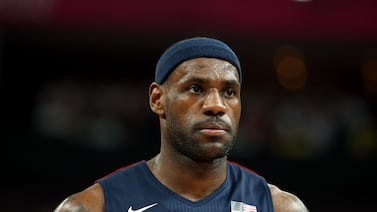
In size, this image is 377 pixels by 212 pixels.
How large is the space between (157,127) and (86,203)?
21.3ft

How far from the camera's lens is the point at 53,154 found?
37.8 feet

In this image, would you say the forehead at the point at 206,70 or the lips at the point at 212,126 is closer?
the lips at the point at 212,126

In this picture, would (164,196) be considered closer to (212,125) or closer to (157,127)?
(212,125)

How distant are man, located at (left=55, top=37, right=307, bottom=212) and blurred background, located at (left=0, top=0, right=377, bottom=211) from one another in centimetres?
621

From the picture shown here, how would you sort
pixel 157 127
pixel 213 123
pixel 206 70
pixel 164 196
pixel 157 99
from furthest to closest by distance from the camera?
pixel 157 127 → pixel 157 99 → pixel 164 196 → pixel 206 70 → pixel 213 123

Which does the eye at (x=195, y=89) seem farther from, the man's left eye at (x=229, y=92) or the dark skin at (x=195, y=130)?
the man's left eye at (x=229, y=92)

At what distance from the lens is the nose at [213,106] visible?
182 inches

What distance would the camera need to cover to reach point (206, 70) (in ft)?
15.5

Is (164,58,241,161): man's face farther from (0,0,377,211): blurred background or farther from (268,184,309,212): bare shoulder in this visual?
(0,0,377,211): blurred background

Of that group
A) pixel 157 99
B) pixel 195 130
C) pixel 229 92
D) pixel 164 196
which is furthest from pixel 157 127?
pixel 195 130

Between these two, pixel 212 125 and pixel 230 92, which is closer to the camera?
pixel 212 125

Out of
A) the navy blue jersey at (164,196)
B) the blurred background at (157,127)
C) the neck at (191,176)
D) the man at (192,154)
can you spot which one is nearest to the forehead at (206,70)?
the man at (192,154)

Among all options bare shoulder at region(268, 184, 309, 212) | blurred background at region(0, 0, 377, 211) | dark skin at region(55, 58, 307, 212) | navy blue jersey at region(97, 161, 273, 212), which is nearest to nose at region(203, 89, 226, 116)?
dark skin at region(55, 58, 307, 212)

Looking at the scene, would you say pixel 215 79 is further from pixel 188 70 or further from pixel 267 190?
pixel 267 190
